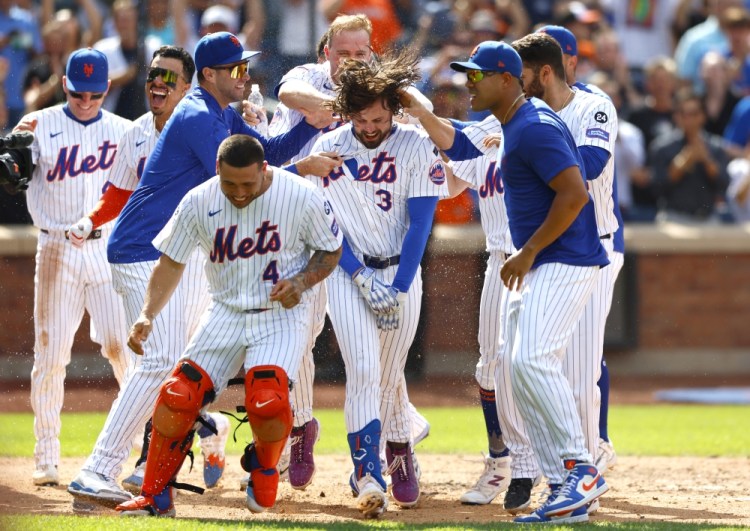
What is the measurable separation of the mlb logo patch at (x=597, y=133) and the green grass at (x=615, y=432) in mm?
3340

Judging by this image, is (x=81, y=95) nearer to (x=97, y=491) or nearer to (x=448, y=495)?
(x=97, y=491)

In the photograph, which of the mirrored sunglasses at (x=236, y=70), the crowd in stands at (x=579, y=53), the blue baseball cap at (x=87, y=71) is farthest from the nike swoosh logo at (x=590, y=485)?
the crowd in stands at (x=579, y=53)

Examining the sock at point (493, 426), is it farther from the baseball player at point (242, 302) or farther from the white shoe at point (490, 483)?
the baseball player at point (242, 302)

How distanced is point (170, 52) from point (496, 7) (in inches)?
304

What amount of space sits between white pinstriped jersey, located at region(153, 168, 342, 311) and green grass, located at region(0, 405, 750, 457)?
3.25m

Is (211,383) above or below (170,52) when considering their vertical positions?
below

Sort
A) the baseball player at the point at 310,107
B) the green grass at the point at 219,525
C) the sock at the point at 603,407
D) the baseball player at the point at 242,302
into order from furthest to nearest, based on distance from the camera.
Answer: the sock at the point at 603,407, the baseball player at the point at 310,107, the baseball player at the point at 242,302, the green grass at the point at 219,525

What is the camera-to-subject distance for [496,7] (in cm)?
1415

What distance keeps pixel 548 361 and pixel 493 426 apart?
4.34 ft

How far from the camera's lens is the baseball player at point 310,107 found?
22.0 ft

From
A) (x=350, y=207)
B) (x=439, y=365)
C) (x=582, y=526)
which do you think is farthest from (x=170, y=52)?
(x=439, y=365)

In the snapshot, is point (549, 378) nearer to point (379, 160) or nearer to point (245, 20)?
point (379, 160)

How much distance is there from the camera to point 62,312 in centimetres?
756

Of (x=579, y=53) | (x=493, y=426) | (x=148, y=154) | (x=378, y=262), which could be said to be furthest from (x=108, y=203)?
(x=579, y=53)
